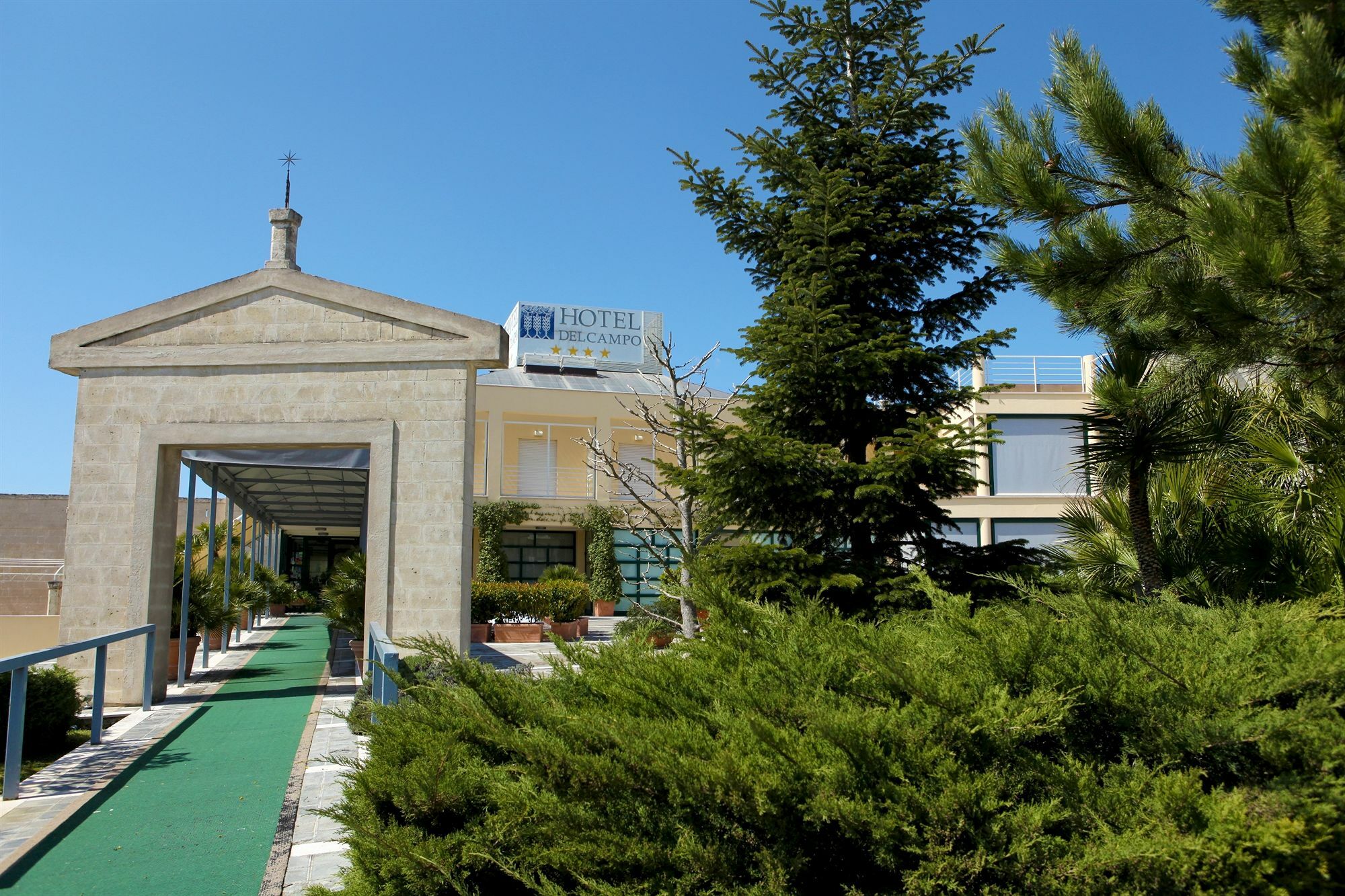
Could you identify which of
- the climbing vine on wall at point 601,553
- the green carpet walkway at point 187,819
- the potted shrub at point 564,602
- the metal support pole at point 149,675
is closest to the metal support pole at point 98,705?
the green carpet walkway at point 187,819

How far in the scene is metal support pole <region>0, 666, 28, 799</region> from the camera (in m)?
6.02

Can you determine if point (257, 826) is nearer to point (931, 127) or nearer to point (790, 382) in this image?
point (790, 382)

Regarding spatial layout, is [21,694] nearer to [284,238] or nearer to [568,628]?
[284,238]

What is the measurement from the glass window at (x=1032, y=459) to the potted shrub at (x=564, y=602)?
1209 centimetres

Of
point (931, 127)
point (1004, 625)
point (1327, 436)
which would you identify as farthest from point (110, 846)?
point (1327, 436)

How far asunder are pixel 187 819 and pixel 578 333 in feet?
90.9

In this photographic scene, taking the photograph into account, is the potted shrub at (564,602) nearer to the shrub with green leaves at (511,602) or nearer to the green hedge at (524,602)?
the green hedge at (524,602)

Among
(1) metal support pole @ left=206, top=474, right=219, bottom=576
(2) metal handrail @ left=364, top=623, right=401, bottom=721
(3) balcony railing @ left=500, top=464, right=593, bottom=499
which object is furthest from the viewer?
(3) balcony railing @ left=500, top=464, right=593, bottom=499

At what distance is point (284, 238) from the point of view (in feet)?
41.1

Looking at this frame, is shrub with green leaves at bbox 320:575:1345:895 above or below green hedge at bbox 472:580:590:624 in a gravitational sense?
above

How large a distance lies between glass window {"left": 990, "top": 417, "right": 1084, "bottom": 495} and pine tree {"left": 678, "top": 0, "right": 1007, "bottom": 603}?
19.3m

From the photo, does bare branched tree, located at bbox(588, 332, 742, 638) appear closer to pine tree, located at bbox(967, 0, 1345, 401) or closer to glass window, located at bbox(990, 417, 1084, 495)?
pine tree, located at bbox(967, 0, 1345, 401)

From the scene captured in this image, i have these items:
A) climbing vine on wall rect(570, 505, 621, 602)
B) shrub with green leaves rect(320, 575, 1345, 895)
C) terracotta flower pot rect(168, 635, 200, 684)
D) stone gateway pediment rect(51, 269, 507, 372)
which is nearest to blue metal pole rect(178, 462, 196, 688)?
terracotta flower pot rect(168, 635, 200, 684)

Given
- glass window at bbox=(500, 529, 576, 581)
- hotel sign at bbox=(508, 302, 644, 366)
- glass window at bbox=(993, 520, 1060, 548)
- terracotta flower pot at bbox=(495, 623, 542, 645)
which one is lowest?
terracotta flower pot at bbox=(495, 623, 542, 645)
